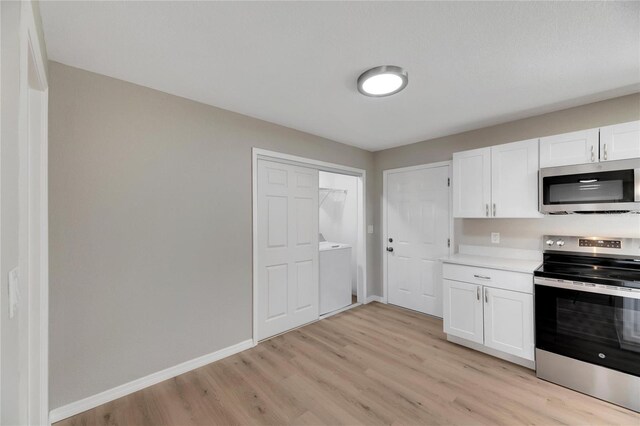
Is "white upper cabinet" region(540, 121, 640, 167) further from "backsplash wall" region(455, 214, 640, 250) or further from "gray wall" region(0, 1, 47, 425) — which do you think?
"gray wall" region(0, 1, 47, 425)

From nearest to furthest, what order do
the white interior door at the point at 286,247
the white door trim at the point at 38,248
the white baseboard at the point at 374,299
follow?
the white door trim at the point at 38,248
the white interior door at the point at 286,247
the white baseboard at the point at 374,299

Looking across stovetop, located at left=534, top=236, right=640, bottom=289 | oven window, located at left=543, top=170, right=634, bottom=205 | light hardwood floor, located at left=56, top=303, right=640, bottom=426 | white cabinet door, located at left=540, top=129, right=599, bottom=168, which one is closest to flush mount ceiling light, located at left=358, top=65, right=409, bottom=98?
white cabinet door, located at left=540, top=129, right=599, bottom=168

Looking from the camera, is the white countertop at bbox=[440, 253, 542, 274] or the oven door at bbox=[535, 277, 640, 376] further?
the white countertop at bbox=[440, 253, 542, 274]

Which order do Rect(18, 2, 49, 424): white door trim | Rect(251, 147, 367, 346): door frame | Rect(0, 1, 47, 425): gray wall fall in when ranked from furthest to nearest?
1. Rect(251, 147, 367, 346): door frame
2. Rect(18, 2, 49, 424): white door trim
3. Rect(0, 1, 47, 425): gray wall

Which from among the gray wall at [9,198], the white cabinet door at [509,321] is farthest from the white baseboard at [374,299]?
the gray wall at [9,198]

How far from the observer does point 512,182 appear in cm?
268

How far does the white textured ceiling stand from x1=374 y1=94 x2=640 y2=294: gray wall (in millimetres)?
151

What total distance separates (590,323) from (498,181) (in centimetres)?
140

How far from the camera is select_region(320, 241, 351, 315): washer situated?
12.2ft

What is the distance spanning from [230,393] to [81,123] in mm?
2297

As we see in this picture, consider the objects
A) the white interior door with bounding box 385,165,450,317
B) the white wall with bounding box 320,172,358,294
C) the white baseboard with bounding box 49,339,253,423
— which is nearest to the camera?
the white baseboard with bounding box 49,339,253,423

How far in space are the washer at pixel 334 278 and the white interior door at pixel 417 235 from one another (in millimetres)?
675

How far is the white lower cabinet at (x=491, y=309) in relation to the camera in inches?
92.4

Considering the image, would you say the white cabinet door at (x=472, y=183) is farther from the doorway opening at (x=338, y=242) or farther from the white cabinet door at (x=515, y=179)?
the doorway opening at (x=338, y=242)
